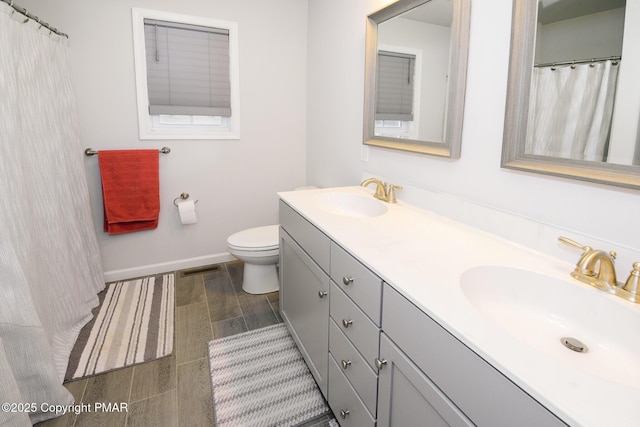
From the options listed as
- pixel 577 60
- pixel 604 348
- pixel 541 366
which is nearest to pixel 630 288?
pixel 604 348

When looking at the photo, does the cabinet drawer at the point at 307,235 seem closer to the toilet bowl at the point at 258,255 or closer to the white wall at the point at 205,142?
the toilet bowl at the point at 258,255

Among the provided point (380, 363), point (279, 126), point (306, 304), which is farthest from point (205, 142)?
point (380, 363)

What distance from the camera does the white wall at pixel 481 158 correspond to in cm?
101

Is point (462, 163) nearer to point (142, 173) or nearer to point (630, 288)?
point (630, 288)

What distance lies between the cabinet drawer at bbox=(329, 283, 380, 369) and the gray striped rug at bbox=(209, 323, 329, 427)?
518mm

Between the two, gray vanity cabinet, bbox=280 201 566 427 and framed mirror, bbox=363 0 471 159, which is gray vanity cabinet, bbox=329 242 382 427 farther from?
framed mirror, bbox=363 0 471 159

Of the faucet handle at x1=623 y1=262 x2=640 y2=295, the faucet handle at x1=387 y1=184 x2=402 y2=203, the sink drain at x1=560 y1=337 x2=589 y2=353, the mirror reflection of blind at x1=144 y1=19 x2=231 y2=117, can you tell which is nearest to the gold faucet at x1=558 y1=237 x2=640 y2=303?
the faucet handle at x1=623 y1=262 x2=640 y2=295

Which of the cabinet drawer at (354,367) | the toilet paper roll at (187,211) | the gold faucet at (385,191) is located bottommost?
the cabinet drawer at (354,367)

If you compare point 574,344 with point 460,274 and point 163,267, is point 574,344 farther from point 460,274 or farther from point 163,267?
point 163,267

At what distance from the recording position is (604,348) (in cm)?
87

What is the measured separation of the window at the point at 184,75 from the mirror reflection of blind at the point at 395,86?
4.32 feet

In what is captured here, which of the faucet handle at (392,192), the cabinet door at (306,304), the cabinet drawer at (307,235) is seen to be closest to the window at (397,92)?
the faucet handle at (392,192)

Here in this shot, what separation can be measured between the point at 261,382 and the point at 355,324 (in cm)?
80

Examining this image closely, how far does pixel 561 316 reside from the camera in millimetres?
972
